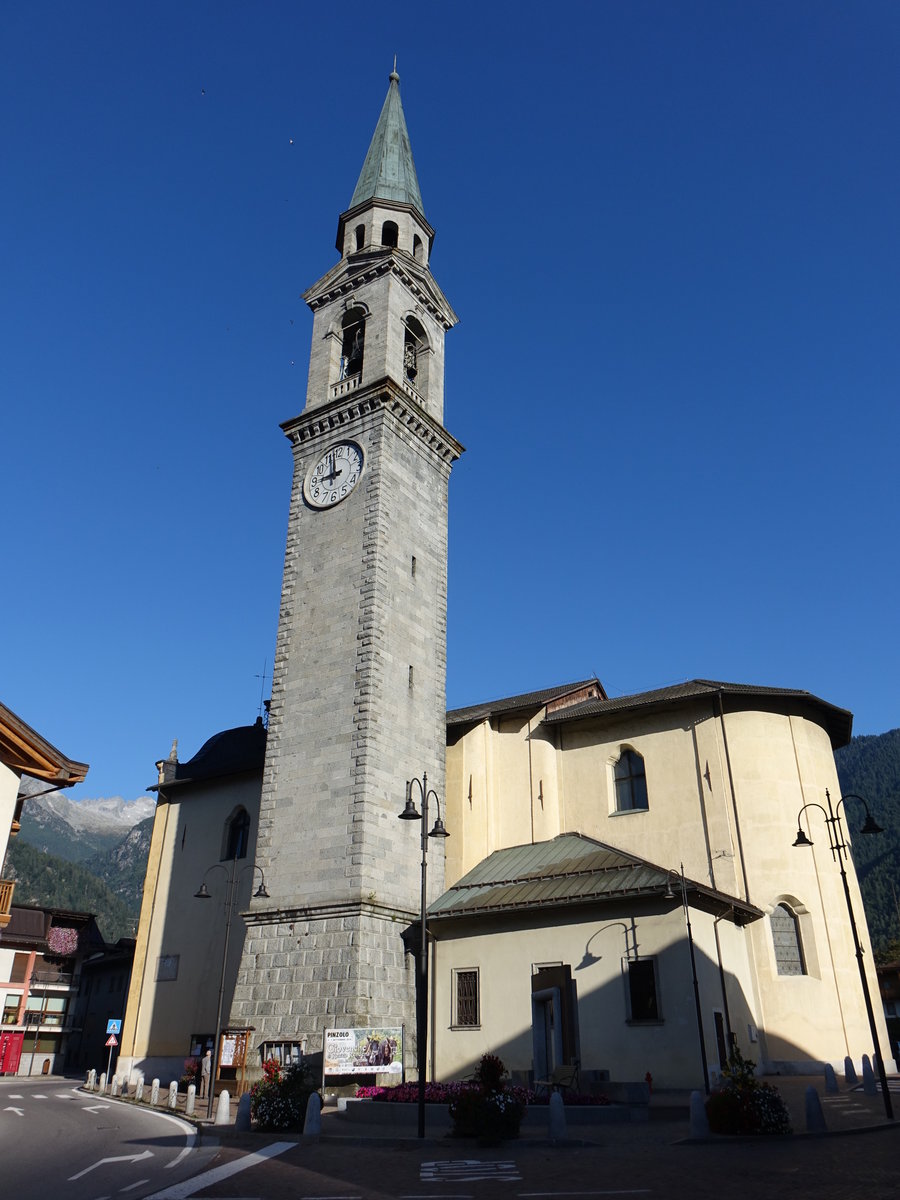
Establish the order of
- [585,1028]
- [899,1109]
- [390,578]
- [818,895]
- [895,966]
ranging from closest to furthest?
[899,1109] < [585,1028] < [818,895] < [390,578] < [895,966]

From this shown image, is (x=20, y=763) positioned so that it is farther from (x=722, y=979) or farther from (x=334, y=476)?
(x=722, y=979)

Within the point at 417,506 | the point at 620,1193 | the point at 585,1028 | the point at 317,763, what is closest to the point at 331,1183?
the point at 620,1193

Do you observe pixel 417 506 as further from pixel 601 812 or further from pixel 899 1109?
pixel 899 1109

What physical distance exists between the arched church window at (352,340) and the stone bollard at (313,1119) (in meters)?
28.4

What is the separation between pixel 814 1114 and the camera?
56.0 ft

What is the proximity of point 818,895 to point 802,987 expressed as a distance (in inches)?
120

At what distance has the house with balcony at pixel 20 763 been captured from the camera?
19.5m

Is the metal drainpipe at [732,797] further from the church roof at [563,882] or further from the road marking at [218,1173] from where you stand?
the road marking at [218,1173]

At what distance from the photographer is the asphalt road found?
1302 centimetres

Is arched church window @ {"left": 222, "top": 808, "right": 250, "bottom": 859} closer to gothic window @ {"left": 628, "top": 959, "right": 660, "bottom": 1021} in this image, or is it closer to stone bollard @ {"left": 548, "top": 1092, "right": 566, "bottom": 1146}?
gothic window @ {"left": 628, "top": 959, "right": 660, "bottom": 1021}

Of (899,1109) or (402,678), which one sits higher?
(402,678)

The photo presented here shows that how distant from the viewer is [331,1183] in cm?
1323

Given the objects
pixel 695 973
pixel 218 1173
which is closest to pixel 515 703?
pixel 695 973

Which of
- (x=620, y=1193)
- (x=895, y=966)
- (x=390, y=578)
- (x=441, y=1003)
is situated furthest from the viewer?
(x=895, y=966)
